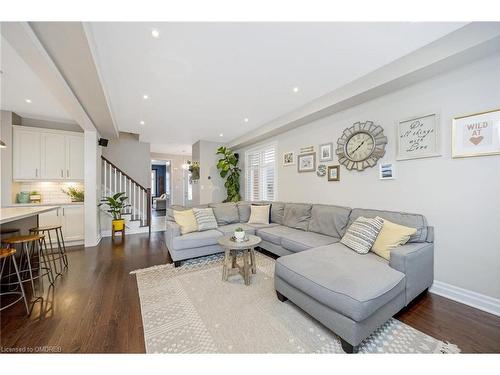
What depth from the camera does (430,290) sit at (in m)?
2.19

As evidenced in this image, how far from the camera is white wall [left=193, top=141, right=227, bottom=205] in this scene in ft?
19.7

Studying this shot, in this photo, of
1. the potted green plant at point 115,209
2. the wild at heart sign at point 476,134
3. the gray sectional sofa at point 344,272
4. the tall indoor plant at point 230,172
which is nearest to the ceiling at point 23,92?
the potted green plant at point 115,209

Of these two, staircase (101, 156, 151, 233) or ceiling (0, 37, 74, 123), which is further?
staircase (101, 156, 151, 233)

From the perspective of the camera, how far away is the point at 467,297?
1948 millimetres

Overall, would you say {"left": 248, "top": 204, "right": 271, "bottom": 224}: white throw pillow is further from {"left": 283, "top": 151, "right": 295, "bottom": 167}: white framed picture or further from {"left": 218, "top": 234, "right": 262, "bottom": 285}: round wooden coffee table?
{"left": 218, "top": 234, "right": 262, "bottom": 285}: round wooden coffee table

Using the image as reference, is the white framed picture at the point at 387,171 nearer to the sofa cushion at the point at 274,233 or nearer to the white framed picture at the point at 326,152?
the white framed picture at the point at 326,152

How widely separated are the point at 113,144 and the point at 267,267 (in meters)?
5.73

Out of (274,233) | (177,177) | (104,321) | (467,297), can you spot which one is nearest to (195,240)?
(274,233)

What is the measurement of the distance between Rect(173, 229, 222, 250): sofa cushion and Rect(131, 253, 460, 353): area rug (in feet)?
1.91

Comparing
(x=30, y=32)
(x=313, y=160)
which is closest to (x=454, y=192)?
(x=313, y=160)

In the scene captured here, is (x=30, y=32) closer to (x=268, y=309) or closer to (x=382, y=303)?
(x=268, y=309)

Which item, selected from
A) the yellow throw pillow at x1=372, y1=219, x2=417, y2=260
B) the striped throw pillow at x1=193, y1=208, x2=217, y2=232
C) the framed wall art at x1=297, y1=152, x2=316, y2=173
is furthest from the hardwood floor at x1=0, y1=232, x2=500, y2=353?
the framed wall art at x1=297, y1=152, x2=316, y2=173

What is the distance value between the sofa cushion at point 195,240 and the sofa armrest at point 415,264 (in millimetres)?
2373

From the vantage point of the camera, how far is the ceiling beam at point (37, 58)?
1.47 m
